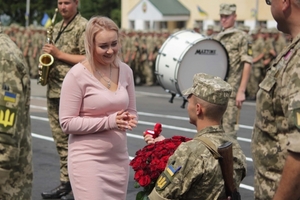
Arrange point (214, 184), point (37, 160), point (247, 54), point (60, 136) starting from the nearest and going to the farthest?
point (214, 184), point (60, 136), point (247, 54), point (37, 160)

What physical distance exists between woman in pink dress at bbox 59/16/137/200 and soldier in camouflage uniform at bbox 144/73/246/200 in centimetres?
108

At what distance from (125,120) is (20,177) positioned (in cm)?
79

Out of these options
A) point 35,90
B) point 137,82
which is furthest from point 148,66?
point 35,90

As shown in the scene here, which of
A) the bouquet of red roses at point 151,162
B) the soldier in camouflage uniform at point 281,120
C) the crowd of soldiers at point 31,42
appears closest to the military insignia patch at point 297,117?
the soldier in camouflage uniform at point 281,120

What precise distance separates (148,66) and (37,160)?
1732 centimetres

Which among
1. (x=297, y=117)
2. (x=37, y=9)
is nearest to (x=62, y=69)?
(x=297, y=117)

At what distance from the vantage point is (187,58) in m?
9.30

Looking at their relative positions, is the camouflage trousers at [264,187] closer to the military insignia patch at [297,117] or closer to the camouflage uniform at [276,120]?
the camouflage uniform at [276,120]

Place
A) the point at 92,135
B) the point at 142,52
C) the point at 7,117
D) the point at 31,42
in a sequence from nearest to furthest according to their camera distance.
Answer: the point at 7,117, the point at 92,135, the point at 142,52, the point at 31,42

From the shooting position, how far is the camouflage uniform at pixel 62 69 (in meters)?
7.42

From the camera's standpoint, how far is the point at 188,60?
9.34 m

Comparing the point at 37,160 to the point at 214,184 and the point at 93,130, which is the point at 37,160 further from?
the point at 214,184

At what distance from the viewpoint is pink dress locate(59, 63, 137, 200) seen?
16.6 feet

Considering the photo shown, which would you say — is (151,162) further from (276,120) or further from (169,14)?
(169,14)
